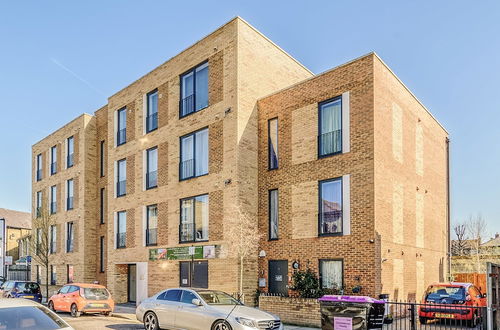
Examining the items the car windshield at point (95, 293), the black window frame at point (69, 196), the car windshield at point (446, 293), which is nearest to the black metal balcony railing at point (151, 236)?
the car windshield at point (95, 293)

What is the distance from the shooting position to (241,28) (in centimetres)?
1845

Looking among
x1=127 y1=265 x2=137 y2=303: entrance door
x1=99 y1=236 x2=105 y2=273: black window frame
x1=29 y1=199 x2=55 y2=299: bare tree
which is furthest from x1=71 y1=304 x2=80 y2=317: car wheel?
x1=29 y1=199 x2=55 y2=299: bare tree

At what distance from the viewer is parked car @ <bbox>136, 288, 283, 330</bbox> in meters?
10.9

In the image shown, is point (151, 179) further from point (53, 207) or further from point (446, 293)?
point (446, 293)

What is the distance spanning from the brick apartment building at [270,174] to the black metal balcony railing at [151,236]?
0.18 ft

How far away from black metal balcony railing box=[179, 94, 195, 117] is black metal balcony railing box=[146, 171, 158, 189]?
345 centimetres

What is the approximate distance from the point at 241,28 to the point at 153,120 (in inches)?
272

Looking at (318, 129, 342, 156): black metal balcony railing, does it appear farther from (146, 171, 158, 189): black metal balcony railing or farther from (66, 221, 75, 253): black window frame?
(66, 221, 75, 253): black window frame

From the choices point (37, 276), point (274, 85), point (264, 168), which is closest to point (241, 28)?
point (274, 85)

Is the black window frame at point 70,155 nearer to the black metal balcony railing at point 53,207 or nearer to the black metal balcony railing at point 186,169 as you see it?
the black metal balcony railing at point 53,207

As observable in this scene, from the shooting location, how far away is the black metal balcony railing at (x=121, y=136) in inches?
967

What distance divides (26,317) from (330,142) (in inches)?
472

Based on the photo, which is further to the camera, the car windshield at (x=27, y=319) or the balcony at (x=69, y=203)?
the balcony at (x=69, y=203)

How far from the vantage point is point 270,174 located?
1828 cm
